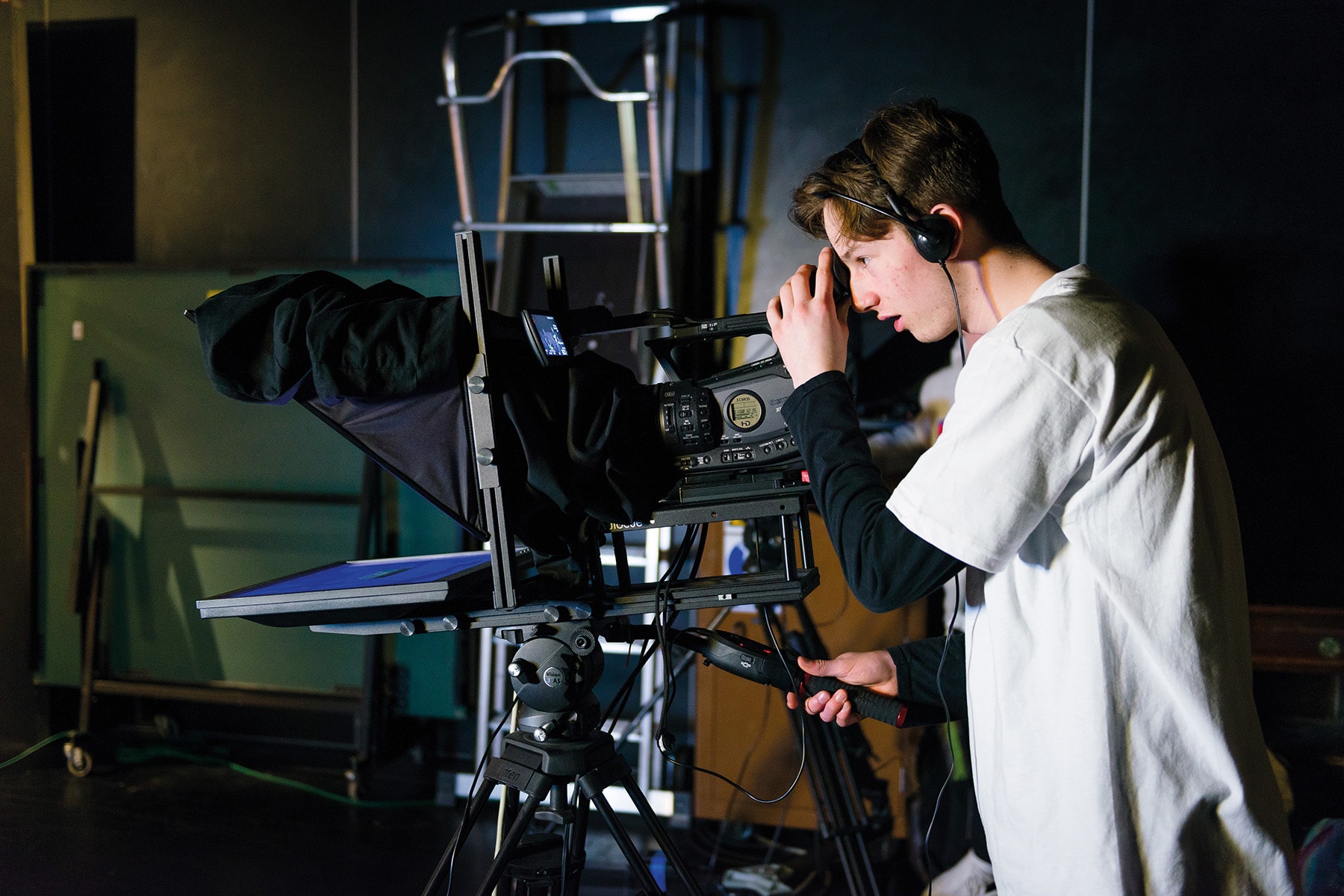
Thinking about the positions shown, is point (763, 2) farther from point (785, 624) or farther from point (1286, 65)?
point (785, 624)

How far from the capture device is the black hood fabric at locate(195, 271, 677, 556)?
96 cm

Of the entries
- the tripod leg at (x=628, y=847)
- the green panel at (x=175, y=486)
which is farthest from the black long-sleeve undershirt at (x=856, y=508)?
the green panel at (x=175, y=486)

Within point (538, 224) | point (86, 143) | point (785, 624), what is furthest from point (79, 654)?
point (785, 624)

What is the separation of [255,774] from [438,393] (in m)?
2.32

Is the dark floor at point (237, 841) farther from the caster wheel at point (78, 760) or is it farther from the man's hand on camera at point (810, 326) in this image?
the man's hand on camera at point (810, 326)

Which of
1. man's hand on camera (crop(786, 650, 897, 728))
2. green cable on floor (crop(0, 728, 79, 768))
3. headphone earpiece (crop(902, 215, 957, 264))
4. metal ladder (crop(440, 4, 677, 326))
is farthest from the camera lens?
green cable on floor (crop(0, 728, 79, 768))

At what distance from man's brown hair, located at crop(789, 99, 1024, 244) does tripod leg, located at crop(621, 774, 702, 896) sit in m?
0.68

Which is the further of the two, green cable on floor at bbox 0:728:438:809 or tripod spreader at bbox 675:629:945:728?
green cable on floor at bbox 0:728:438:809

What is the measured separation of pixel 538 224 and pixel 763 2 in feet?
3.01

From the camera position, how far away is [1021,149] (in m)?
2.52

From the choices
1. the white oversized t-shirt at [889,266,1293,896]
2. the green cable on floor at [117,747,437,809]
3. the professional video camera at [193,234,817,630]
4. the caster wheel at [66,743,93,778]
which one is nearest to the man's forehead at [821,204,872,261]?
the professional video camera at [193,234,817,630]

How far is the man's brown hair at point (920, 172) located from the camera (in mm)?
958

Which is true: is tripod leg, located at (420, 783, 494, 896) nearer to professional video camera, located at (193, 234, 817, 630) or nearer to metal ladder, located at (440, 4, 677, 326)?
professional video camera, located at (193, 234, 817, 630)

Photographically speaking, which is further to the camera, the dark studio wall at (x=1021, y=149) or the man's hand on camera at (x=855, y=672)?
the dark studio wall at (x=1021, y=149)
